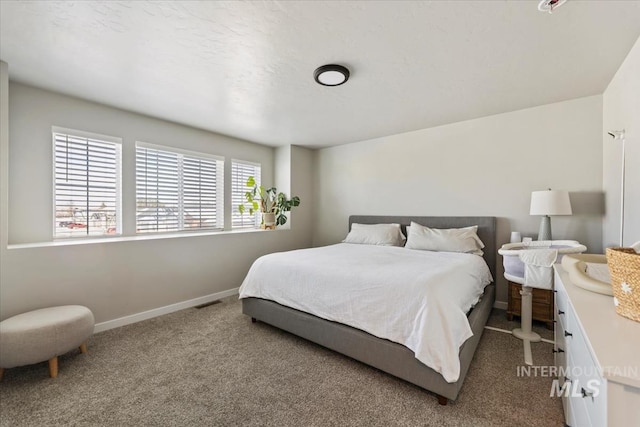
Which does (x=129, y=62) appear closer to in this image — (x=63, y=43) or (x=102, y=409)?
(x=63, y=43)

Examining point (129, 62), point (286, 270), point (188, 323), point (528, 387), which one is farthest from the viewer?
point (188, 323)

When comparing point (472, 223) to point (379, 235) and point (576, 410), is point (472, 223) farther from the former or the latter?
point (576, 410)

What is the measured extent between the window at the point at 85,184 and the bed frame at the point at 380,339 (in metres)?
1.93

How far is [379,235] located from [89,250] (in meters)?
3.41

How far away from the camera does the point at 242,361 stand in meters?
2.22

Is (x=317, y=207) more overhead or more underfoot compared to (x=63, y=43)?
more underfoot

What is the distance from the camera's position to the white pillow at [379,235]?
3.83 m

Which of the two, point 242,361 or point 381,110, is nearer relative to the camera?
point 242,361

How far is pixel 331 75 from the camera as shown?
2.30 metres

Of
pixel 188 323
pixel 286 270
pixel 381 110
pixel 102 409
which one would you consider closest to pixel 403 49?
pixel 381 110

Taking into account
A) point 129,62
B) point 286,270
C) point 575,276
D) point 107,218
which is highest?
point 129,62

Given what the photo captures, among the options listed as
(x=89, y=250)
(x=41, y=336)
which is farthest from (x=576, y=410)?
(x=89, y=250)

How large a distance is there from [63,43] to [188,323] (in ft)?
8.86

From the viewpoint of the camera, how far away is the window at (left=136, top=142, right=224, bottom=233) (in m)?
3.40
